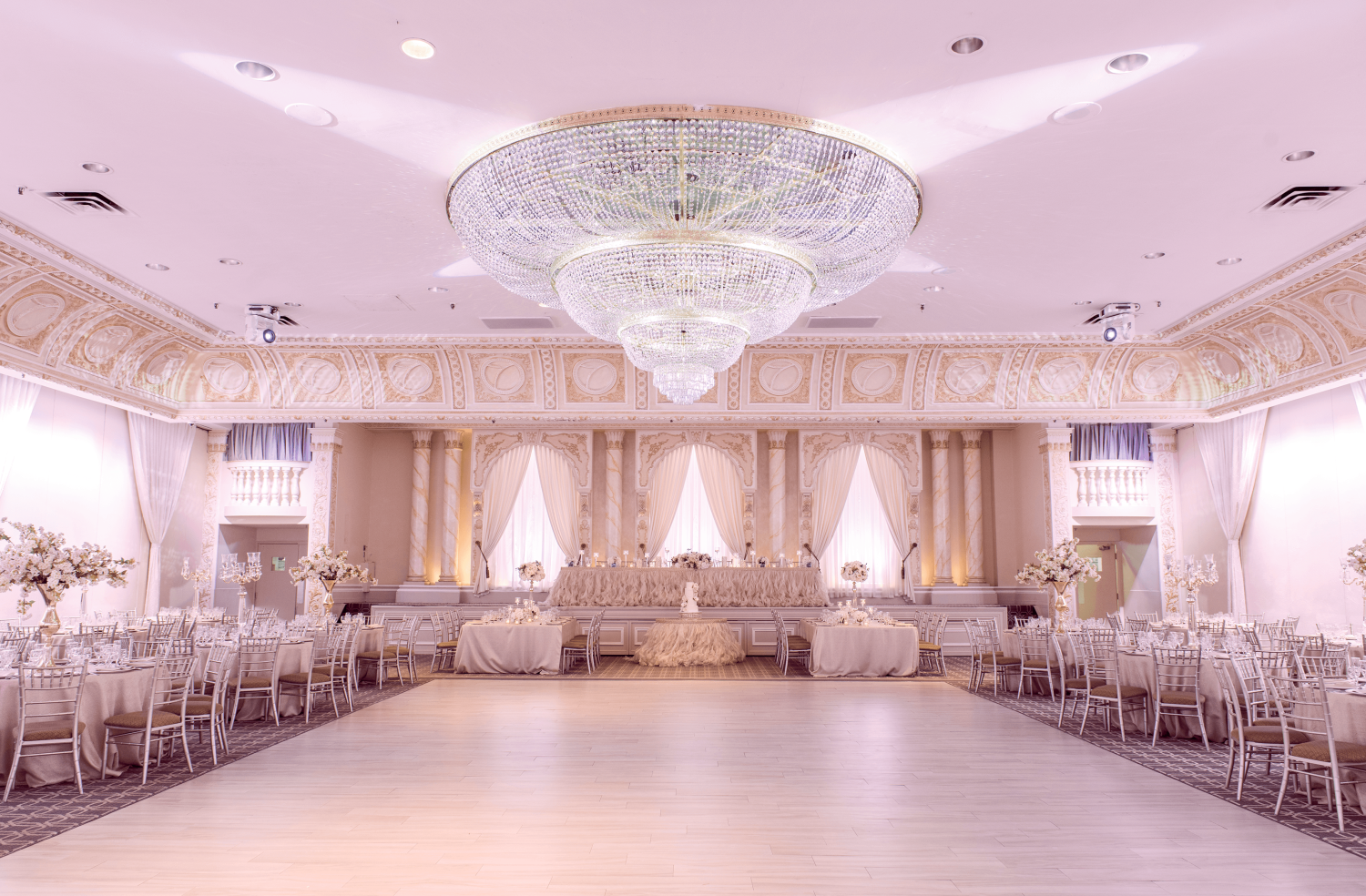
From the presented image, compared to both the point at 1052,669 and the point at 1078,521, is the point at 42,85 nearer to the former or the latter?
the point at 1052,669

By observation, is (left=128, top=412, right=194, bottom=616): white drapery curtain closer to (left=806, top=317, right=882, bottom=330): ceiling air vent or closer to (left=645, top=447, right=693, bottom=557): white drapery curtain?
(left=645, top=447, right=693, bottom=557): white drapery curtain

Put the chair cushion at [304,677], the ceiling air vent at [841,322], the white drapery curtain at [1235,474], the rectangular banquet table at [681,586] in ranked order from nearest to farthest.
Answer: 1. the chair cushion at [304,677]
2. the ceiling air vent at [841,322]
3. the white drapery curtain at [1235,474]
4. the rectangular banquet table at [681,586]

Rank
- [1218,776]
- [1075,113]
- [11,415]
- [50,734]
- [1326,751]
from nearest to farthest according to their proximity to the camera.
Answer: [1326,751] → [50,734] → [1075,113] → [1218,776] → [11,415]

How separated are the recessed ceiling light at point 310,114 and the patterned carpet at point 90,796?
4.51m

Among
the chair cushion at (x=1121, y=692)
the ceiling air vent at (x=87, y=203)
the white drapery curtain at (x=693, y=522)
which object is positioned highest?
the ceiling air vent at (x=87, y=203)

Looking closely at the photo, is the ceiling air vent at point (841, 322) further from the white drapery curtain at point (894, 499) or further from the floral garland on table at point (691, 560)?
the floral garland on table at point (691, 560)

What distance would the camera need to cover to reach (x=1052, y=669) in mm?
10156

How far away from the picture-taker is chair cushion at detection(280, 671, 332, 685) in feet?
27.8

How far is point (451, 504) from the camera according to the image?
16.0 meters

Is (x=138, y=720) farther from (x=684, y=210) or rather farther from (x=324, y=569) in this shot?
(x=324, y=569)

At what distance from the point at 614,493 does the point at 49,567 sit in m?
9.39

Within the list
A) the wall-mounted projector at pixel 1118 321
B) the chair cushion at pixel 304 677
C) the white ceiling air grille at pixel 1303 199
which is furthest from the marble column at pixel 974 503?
the chair cushion at pixel 304 677

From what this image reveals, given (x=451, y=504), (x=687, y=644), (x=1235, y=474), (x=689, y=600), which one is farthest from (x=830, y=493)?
(x=451, y=504)

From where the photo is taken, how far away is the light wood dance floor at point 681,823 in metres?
4.18
